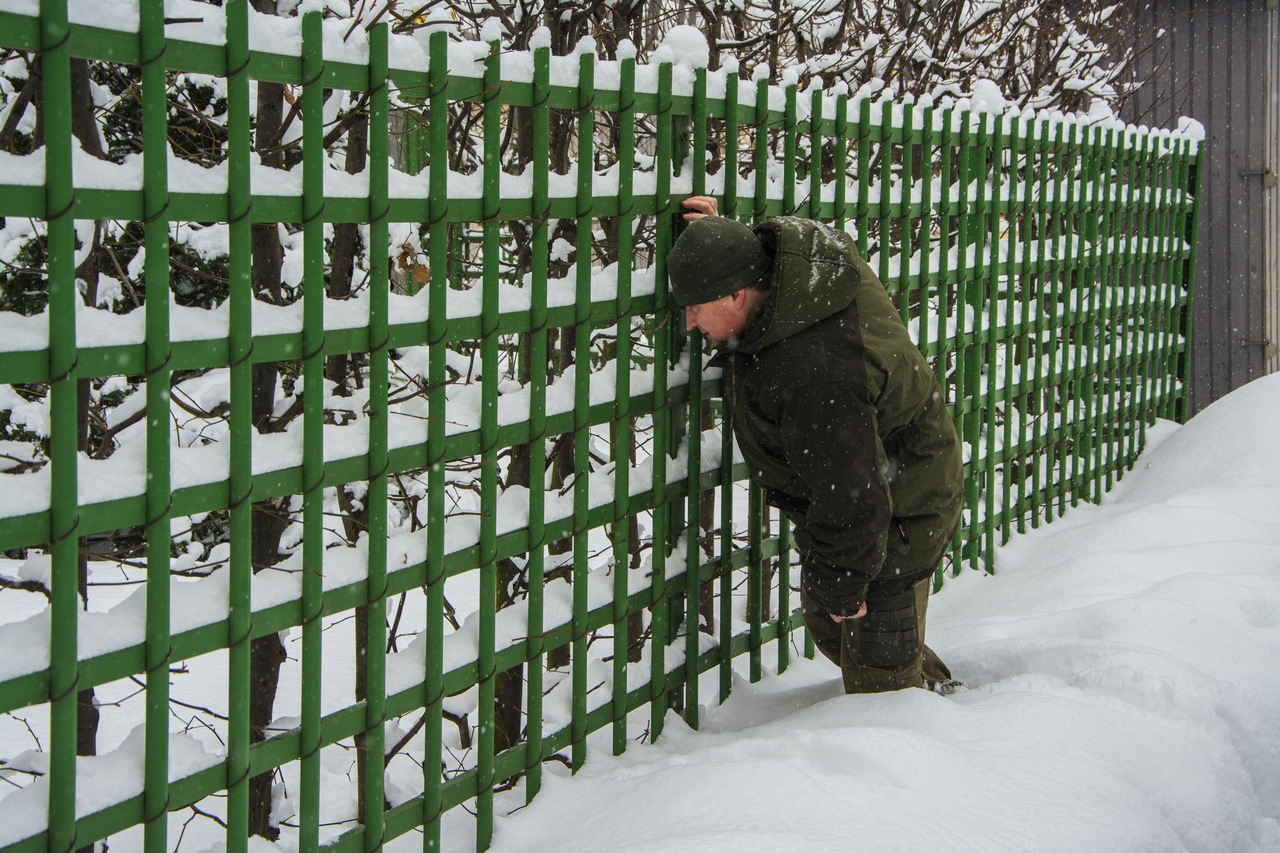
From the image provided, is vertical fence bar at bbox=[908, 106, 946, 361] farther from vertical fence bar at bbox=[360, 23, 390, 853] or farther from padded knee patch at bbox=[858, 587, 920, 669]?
vertical fence bar at bbox=[360, 23, 390, 853]

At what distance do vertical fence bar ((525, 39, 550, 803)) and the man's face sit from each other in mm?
452

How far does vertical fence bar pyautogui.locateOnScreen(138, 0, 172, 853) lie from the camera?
1.81 m

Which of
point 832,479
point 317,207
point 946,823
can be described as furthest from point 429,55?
point 946,823

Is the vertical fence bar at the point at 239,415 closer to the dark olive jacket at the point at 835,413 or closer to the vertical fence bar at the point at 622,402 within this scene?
the vertical fence bar at the point at 622,402

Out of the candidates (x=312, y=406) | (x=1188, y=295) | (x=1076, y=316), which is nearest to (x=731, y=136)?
(x=312, y=406)

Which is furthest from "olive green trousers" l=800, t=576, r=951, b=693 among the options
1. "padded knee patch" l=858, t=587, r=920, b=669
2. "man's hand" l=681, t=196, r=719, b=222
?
"man's hand" l=681, t=196, r=719, b=222

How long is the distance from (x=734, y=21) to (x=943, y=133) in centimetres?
105

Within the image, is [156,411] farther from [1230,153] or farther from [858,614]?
[1230,153]

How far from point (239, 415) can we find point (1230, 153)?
8.59 metres

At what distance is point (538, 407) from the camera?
2.66m

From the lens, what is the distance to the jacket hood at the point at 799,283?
280 centimetres

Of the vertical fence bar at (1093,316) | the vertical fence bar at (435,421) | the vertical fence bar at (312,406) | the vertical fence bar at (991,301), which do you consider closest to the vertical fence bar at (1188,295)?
the vertical fence bar at (1093,316)

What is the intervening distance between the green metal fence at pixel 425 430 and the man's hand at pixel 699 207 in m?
0.07

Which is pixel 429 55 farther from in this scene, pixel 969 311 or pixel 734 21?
pixel 969 311
